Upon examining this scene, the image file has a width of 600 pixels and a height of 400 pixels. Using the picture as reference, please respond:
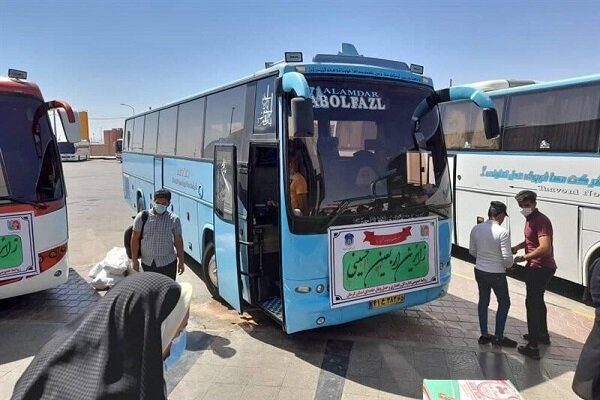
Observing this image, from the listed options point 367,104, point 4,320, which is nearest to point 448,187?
point 367,104

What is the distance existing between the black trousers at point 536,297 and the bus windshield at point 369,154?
1.28 meters

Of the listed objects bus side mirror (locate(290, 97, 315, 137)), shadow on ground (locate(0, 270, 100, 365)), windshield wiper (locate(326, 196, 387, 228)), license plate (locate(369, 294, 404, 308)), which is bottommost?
shadow on ground (locate(0, 270, 100, 365))

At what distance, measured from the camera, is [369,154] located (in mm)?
5102

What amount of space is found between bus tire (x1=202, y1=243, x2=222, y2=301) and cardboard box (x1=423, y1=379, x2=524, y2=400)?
15.4 ft

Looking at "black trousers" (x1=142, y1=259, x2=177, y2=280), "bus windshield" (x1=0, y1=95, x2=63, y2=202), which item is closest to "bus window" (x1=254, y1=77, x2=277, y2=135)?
"black trousers" (x1=142, y1=259, x2=177, y2=280)

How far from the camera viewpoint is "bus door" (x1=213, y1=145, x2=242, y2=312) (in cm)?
542

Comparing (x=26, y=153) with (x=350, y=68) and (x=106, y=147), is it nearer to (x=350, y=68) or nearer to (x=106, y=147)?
(x=350, y=68)

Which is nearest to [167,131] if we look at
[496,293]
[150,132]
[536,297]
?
[150,132]

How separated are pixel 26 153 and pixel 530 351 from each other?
6.72 meters

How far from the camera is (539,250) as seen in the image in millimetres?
5027

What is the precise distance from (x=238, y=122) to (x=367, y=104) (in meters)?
1.82

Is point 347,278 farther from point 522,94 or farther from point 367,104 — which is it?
point 522,94

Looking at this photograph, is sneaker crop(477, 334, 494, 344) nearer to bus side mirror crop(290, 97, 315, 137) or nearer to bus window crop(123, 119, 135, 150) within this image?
bus side mirror crop(290, 97, 315, 137)

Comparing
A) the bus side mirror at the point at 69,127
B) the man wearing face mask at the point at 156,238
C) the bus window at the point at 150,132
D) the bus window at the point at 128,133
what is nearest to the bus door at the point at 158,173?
the bus window at the point at 150,132
